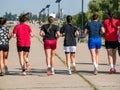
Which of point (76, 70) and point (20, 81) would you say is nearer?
point (20, 81)

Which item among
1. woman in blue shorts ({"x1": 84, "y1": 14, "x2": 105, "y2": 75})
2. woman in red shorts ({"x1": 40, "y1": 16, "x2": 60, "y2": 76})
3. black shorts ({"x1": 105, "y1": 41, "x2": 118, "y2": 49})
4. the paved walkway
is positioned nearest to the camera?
the paved walkway

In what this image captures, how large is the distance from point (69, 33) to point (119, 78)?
227cm

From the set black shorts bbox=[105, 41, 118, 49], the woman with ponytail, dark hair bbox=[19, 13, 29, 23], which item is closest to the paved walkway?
the woman with ponytail

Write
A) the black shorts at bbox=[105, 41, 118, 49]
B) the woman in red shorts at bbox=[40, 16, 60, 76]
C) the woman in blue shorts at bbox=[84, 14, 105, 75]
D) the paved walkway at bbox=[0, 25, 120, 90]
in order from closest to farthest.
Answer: the paved walkway at bbox=[0, 25, 120, 90]
the woman in red shorts at bbox=[40, 16, 60, 76]
the woman in blue shorts at bbox=[84, 14, 105, 75]
the black shorts at bbox=[105, 41, 118, 49]

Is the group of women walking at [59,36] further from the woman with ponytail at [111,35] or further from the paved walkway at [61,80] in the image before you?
the paved walkway at [61,80]

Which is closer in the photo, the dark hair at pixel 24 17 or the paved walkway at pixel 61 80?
the paved walkway at pixel 61 80

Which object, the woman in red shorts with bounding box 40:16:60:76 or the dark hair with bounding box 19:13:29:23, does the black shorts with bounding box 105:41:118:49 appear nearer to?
the woman in red shorts with bounding box 40:16:60:76

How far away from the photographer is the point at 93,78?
13.0 metres

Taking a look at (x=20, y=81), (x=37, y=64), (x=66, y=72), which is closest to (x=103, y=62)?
(x=37, y=64)

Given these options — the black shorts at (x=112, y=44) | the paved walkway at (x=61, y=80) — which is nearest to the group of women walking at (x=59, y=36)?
the black shorts at (x=112, y=44)

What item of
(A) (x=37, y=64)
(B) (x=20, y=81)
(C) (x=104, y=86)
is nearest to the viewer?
(C) (x=104, y=86)

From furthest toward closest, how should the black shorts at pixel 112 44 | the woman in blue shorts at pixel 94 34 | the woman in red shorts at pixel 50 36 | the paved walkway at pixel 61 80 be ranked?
the black shorts at pixel 112 44, the woman in blue shorts at pixel 94 34, the woman in red shorts at pixel 50 36, the paved walkway at pixel 61 80

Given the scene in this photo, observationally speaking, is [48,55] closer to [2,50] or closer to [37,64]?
[2,50]

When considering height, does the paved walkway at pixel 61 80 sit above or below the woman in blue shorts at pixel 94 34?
below
